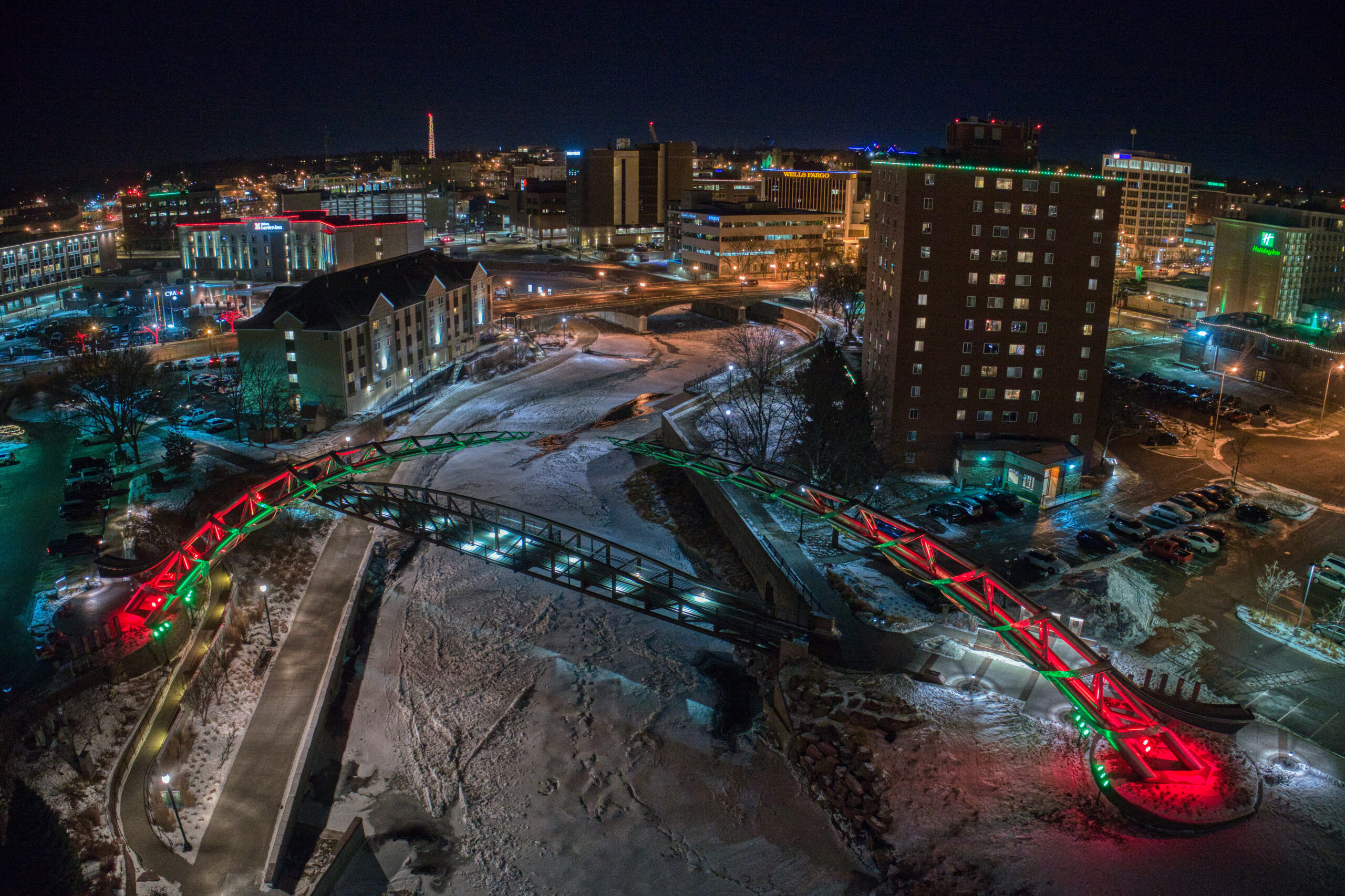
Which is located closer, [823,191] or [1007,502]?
[1007,502]

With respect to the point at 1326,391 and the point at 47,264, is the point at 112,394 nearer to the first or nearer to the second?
the point at 1326,391

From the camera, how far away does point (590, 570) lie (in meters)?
20.6

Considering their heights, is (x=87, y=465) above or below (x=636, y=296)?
below

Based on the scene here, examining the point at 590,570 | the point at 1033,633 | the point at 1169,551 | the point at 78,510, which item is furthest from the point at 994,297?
the point at 78,510

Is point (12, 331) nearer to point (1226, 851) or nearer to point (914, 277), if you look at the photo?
point (914, 277)

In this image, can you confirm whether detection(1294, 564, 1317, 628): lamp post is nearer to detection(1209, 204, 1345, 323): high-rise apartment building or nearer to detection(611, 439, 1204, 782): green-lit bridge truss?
detection(611, 439, 1204, 782): green-lit bridge truss

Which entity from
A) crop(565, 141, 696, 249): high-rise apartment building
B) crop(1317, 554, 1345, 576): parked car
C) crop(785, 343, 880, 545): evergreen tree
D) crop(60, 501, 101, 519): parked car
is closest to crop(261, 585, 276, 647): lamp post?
crop(60, 501, 101, 519): parked car

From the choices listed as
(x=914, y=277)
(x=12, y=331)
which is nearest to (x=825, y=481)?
(x=914, y=277)

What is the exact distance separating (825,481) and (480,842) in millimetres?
15434

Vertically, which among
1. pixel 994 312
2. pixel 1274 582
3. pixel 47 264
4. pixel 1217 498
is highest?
pixel 994 312

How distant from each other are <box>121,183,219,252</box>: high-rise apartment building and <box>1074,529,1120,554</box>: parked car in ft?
321

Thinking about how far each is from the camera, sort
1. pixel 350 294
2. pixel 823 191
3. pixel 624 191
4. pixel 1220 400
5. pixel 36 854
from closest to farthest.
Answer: pixel 36 854 < pixel 1220 400 < pixel 350 294 < pixel 823 191 < pixel 624 191

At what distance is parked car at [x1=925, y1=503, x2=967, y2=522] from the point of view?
1025 inches

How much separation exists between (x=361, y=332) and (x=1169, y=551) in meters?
30.7
